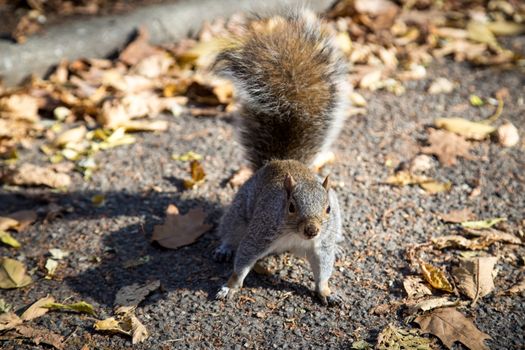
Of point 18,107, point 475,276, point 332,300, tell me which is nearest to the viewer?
point 332,300

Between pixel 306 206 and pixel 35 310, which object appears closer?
pixel 306 206

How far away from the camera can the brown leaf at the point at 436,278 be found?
8.32 feet

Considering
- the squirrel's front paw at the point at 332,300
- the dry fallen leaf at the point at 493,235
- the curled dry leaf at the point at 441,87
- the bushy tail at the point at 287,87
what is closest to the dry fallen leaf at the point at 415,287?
the squirrel's front paw at the point at 332,300

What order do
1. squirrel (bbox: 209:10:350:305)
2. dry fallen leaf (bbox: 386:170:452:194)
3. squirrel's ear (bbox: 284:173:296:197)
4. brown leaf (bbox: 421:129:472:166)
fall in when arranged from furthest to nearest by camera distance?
brown leaf (bbox: 421:129:472:166) → dry fallen leaf (bbox: 386:170:452:194) → squirrel (bbox: 209:10:350:305) → squirrel's ear (bbox: 284:173:296:197)

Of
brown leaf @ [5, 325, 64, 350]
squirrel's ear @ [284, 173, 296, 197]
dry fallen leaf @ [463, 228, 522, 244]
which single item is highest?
squirrel's ear @ [284, 173, 296, 197]

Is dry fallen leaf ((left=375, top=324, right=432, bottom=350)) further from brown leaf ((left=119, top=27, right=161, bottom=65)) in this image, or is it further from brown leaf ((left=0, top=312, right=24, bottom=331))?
brown leaf ((left=119, top=27, right=161, bottom=65))

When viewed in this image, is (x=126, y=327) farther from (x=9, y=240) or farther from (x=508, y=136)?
(x=508, y=136)

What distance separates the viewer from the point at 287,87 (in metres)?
2.64

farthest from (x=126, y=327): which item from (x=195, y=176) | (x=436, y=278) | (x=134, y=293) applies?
(x=436, y=278)

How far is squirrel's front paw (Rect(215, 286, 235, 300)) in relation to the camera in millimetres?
2496

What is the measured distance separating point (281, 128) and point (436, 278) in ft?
3.01

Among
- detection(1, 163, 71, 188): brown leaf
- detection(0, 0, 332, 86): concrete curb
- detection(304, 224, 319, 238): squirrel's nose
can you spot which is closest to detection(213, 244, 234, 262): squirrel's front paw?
detection(304, 224, 319, 238): squirrel's nose

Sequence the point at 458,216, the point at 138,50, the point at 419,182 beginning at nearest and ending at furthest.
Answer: the point at 458,216, the point at 419,182, the point at 138,50

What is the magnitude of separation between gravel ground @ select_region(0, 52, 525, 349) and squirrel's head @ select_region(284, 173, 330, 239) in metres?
0.40
